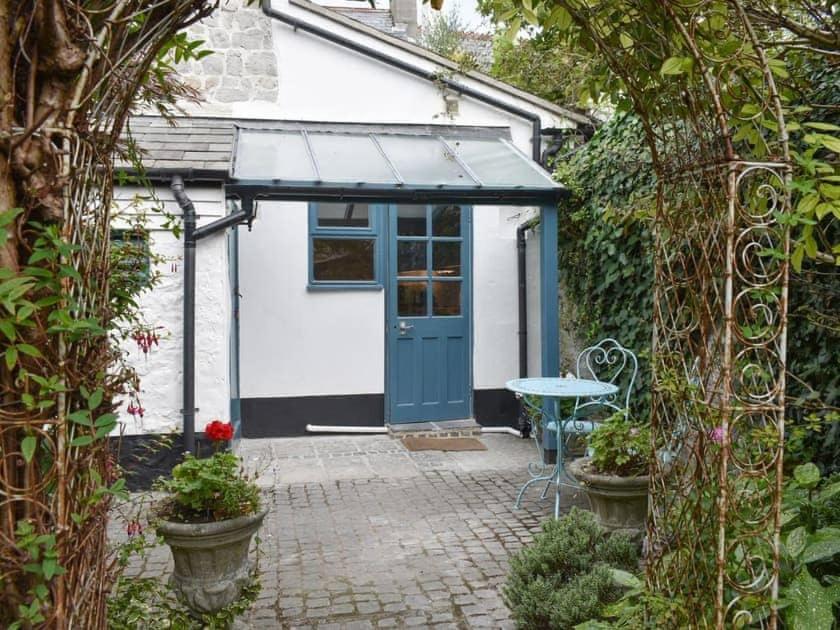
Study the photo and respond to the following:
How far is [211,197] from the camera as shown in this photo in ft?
20.0

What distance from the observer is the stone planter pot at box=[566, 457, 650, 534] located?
4086 mm

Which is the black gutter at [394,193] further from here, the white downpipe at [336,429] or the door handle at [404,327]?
the white downpipe at [336,429]

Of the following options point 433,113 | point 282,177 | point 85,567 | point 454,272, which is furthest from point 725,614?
point 433,113

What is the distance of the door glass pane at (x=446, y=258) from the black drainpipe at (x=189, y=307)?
300 cm

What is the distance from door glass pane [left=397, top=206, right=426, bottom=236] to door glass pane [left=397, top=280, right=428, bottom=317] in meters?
0.58

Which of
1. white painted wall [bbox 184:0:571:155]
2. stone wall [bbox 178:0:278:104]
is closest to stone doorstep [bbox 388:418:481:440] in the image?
white painted wall [bbox 184:0:571:155]

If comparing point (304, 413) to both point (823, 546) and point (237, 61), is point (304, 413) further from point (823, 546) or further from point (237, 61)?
point (823, 546)

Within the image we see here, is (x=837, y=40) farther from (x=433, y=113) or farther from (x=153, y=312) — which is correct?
(x=433, y=113)

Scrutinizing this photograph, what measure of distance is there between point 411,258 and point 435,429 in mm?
1997

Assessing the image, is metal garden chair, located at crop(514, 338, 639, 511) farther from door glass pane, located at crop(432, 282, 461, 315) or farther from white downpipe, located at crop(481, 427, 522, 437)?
door glass pane, located at crop(432, 282, 461, 315)

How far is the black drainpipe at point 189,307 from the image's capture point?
19.3 feet

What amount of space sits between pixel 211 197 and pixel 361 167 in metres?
1.44

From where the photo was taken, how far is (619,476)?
4.15 metres

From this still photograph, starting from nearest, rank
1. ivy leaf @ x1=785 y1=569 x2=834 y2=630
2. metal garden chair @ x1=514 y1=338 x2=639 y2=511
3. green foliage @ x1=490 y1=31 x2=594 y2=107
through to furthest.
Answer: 1. ivy leaf @ x1=785 y1=569 x2=834 y2=630
2. metal garden chair @ x1=514 y1=338 x2=639 y2=511
3. green foliage @ x1=490 y1=31 x2=594 y2=107
